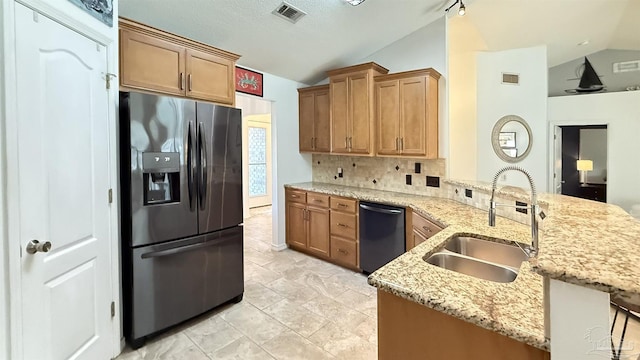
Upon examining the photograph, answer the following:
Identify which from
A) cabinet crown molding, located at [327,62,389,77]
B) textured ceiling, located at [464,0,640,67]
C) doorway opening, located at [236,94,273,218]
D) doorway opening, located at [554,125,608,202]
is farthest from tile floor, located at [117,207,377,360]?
doorway opening, located at [554,125,608,202]

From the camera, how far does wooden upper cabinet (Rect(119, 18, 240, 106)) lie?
2137 millimetres

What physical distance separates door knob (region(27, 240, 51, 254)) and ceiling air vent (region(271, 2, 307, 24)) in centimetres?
248

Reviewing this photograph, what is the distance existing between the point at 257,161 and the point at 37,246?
6.28m

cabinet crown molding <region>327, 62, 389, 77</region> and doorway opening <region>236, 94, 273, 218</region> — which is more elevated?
cabinet crown molding <region>327, 62, 389, 77</region>

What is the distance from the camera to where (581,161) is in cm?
593

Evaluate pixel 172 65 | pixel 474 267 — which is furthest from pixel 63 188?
pixel 474 267

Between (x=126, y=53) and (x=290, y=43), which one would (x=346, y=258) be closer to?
(x=290, y=43)

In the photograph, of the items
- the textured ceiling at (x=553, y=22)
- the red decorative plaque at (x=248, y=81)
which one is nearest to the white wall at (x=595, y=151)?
the textured ceiling at (x=553, y=22)

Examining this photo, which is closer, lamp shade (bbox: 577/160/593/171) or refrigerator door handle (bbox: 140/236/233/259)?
refrigerator door handle (bbox: 140/236/233/259)

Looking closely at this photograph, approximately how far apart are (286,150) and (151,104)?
7.89ft

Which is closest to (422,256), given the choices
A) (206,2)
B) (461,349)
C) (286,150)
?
(461,349)

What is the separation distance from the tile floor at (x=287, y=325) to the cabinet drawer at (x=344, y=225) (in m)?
0.47

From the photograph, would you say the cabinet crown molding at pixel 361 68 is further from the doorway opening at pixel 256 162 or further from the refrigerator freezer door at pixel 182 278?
the doorway opening at pixel 256 162

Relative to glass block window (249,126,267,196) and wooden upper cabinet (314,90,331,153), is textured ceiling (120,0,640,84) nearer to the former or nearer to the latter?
wooden upper cabinet (314,90,331,153)
